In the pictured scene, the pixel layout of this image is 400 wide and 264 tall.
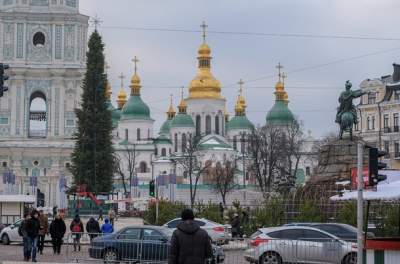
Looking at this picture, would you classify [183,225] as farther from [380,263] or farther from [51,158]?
[51,158]

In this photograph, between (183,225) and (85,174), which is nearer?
(183,225)

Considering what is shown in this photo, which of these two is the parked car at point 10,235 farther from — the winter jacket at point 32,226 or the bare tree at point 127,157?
the bare tree at point 127,157

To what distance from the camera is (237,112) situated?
461 ft

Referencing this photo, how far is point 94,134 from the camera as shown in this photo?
73.3m

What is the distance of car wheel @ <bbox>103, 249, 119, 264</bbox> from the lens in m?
26.3

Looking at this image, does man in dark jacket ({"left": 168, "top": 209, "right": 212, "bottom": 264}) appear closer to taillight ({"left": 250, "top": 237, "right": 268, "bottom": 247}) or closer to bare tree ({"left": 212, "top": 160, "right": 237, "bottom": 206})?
taillight ({"left": 250, "top": 237, "right": 268, "bottom": 247})

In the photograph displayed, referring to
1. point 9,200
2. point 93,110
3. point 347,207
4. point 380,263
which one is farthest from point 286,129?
point 380,263

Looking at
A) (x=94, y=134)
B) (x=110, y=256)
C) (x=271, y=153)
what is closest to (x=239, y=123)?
(x=271, y=153)

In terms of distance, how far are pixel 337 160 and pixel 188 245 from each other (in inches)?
1165

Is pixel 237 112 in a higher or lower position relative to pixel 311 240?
higher

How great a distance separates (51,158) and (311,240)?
71.4 m

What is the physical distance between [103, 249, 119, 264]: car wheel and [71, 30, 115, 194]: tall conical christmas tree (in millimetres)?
44769

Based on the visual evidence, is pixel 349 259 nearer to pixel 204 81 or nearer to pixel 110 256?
pixel 110 256

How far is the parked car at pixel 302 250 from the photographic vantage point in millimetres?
24516
